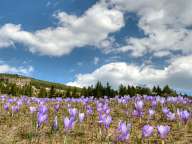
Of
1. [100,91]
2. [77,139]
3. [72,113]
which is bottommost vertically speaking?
[77,139]

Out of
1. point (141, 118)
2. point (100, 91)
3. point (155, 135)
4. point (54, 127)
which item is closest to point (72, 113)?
point (54, 127)

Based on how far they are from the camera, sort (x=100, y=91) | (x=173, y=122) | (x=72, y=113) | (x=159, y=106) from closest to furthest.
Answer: (x=72, y=113) < (x=173, y=122) < (x=159, y=106) < (x=100, y=91)

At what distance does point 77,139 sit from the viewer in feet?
30.8

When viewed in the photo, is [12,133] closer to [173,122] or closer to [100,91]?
[173,122]

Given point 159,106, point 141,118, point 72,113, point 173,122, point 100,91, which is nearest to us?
point 72,113

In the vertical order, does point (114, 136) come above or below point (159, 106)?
below

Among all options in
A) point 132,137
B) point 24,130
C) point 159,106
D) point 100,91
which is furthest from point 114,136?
point 100,91

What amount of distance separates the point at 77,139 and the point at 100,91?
139886mm

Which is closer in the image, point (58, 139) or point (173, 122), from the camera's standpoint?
point (58, 139)

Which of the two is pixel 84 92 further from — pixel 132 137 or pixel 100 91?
pixel 132 137

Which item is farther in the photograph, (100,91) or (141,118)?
(100,91)

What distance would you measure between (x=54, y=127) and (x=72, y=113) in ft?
2.21

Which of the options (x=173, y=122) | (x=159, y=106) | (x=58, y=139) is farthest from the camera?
(x=159, y=106)

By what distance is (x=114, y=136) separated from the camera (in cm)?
958
